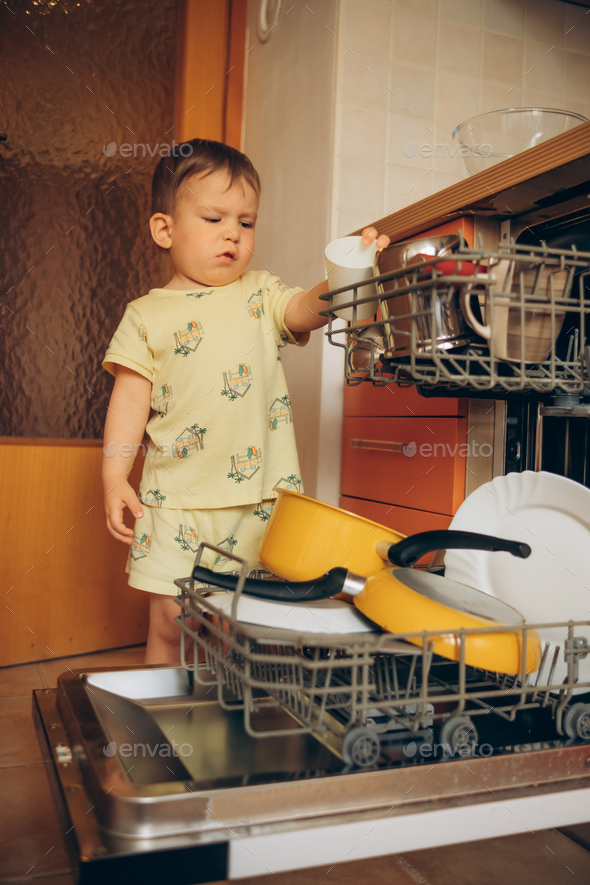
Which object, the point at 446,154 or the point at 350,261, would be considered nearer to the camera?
the point at 350,261

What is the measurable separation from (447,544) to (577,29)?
1798mm

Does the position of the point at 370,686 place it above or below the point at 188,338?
below

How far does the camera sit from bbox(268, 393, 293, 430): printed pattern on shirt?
46.3 inches

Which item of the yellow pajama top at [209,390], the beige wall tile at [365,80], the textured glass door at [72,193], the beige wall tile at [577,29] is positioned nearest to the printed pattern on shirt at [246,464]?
the yellow pajama top at [209,390]

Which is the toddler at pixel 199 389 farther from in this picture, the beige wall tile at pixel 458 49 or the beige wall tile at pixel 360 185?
the beige wall tile at pixel 458 49

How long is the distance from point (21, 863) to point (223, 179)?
0.95 meters

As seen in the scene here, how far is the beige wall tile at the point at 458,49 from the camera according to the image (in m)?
1.68

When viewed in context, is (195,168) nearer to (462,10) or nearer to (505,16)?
(462,10)

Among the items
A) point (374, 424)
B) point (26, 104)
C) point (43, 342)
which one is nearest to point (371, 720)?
point (374, 424)

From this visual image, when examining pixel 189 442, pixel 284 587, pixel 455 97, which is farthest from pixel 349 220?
pixel 284 587

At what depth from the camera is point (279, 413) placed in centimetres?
118

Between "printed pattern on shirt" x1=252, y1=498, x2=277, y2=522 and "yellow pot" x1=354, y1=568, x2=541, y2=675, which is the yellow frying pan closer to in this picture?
"yellow pot" x1=354, y1=568, x2=541, y2=675

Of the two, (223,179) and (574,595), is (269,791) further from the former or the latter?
(223,179)

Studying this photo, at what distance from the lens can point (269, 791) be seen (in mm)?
435
